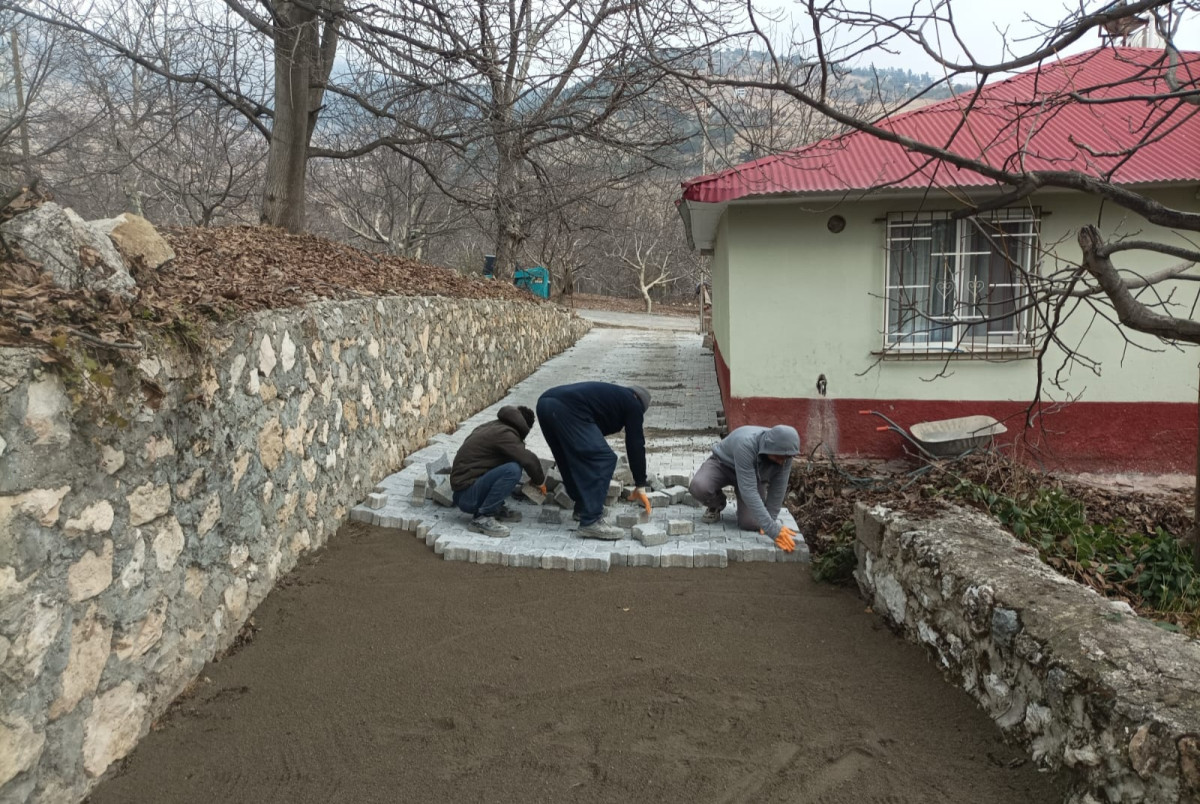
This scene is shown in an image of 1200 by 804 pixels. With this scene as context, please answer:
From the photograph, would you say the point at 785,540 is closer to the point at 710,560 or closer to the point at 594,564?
the point at 710,560

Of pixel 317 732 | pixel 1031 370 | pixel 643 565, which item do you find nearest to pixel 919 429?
pixel 1031 370

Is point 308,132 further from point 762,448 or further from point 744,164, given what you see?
point 762,448

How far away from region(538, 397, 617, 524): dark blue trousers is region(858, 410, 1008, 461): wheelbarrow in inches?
130

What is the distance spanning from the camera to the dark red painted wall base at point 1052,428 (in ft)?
28.3

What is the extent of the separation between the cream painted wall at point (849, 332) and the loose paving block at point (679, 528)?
3436mm

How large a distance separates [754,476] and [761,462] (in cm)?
28

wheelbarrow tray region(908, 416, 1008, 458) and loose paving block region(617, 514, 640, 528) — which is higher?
A: wheelbarrow tray region(908, 416, 1008, 458)

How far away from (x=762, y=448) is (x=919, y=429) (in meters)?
3.25

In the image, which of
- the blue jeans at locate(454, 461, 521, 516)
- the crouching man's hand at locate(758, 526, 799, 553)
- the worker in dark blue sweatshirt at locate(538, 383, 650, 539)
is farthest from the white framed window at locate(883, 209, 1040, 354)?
the blue jeans at locate(454, 461, 521, 516)

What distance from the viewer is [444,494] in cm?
629

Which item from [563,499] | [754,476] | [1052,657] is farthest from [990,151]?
[1052,657]

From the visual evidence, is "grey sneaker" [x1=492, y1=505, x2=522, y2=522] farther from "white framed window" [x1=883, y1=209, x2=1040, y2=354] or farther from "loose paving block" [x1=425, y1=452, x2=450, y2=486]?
"white framed window" [x1=883, y1=209, x2=1040, y2=354]

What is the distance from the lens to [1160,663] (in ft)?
9.08

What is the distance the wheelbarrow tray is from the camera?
7699 mm
